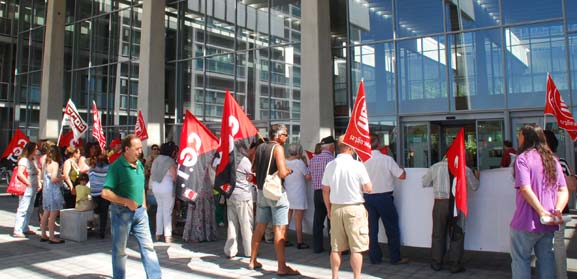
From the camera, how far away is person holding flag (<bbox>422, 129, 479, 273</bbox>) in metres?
5.96

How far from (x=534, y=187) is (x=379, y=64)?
8.86m

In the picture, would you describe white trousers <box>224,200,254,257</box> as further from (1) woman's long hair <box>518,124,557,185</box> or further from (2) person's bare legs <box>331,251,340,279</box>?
(1) woman's long hair <box>518,124,557,185</box>

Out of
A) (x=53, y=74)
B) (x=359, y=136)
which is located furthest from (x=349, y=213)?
(x=53, y=74)

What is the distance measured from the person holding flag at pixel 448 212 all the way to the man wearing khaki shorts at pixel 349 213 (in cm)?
141

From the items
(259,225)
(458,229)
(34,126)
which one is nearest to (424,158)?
(458,229)

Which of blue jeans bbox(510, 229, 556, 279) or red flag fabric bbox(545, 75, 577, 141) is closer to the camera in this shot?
blue jeans bbox(510, 229, 556, 279)

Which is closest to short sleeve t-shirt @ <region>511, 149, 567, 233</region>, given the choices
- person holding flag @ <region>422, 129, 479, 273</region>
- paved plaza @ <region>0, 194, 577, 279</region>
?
person holding flag @ <region>422, 129, 479, 273</region>

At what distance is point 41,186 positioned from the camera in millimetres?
8609

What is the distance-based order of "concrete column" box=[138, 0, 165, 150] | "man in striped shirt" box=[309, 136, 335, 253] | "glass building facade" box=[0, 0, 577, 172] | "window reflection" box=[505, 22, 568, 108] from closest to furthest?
"man in striped shirt" box=[309, 136, 335, 253] → "window reflection" box=[505, 22, 568, 108] → "glass building facade" box=[0, 0, 577, 172] → "concrete column" box=[138, 0, 165, 150]

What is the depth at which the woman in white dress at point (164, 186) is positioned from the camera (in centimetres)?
816

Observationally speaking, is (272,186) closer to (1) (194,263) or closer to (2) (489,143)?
(1) (194,263)

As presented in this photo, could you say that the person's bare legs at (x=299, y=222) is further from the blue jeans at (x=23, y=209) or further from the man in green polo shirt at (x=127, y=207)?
the blue jeans at (x=23, y=209)

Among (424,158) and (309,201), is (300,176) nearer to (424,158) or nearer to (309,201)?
(309,201)

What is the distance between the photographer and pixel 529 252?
4.32 m
